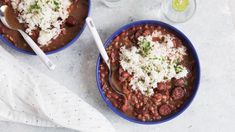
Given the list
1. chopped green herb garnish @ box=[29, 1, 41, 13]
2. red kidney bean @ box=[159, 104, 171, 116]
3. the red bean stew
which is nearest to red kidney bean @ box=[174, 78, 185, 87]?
the red bean stew

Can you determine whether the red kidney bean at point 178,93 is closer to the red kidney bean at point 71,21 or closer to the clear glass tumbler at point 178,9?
the clear glass tumbler at point 178,9

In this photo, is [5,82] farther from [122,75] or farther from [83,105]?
[122,75]

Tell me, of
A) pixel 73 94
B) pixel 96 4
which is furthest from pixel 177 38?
pixel 73 94

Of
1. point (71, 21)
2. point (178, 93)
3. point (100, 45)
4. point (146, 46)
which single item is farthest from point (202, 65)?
point (71, 21)

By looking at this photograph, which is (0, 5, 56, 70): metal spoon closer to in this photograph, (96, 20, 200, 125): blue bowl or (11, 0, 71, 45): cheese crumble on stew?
(11, 0, 71, 45): cheese crumble on stew

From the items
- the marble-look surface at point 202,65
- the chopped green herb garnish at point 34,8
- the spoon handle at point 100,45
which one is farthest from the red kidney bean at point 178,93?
the chopped green herb garnish at point 34,8

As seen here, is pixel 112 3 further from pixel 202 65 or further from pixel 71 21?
pixel 202 65
